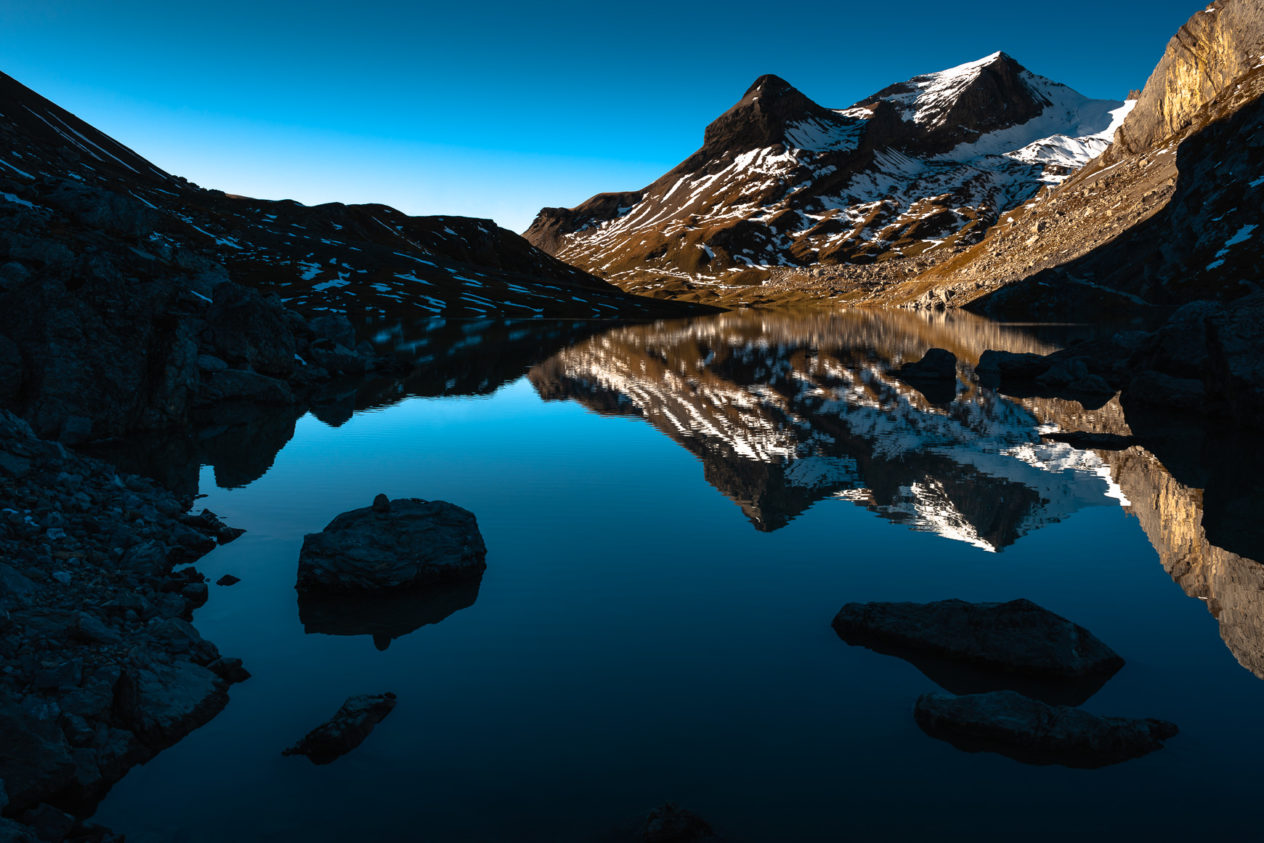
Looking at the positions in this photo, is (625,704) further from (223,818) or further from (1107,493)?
(1107,493)

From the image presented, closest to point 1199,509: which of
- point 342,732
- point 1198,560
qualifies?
point 1198,560

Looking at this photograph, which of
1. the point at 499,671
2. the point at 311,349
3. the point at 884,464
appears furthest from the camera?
the point at 311,349

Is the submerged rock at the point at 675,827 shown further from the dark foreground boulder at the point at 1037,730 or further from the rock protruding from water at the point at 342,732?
the rock protruding from water at the point at 342,732

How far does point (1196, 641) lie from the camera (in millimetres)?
16438

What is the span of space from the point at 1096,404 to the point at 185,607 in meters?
55.0

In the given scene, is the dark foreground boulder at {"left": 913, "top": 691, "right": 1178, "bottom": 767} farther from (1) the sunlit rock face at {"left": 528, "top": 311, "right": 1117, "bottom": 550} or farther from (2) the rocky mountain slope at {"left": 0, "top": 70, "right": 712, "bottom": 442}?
(2) the rocky mountain slope at {"left": 0, "top": 70, "right": 712, "bottom": 442}

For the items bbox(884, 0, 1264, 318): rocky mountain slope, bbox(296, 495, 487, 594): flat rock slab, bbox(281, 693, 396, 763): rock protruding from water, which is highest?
bbox(884, 0, 1264, 318): rocky mountain slope

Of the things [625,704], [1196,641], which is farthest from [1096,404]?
[625,704]

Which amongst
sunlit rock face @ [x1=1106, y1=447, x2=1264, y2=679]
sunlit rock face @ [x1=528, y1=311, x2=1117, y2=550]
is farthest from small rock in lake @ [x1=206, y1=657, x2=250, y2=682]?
sunlit rock face @ [x1=1106, y1=447, x2=1264, y2=679]

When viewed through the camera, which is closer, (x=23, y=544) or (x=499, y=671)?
(x=499, y=671)

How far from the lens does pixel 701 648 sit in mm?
16062

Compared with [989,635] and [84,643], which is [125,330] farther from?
[989,635]

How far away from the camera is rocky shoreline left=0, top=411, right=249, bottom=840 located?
35.7 feet

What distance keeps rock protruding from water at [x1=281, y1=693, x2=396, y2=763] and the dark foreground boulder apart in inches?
378
